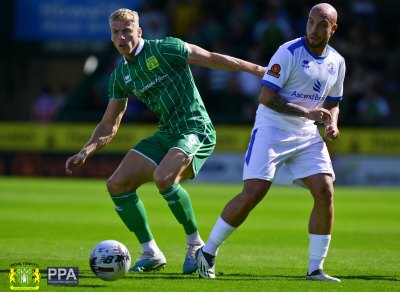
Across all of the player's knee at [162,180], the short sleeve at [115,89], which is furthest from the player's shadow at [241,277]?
the short sleeve at [115,89]

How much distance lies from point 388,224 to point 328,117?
6.90 metres

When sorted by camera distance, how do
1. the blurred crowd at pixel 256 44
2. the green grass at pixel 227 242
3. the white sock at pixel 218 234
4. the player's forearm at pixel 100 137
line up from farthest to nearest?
the blurred crowd at pixel 256 44, the player's forearm at pixel 100 137, the white sock at pixel 218 234, the green grass at pixel 227 242

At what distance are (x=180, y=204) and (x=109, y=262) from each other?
136 centimetres

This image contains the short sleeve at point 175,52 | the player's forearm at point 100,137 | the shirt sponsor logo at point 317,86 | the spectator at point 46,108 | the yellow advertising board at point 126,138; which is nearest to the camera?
the shirt sponsor logo at point 317,86

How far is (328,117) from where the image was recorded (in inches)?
334

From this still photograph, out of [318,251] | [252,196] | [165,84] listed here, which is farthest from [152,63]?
[318,251]

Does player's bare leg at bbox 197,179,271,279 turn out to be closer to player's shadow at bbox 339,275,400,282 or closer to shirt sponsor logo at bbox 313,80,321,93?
shirt sponsor logo at bbox 313,80,321,93

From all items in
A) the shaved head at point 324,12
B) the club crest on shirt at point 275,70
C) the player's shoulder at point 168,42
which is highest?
the shaved head at point 324,12

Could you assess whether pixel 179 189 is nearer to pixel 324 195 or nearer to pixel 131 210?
pixel 131 210

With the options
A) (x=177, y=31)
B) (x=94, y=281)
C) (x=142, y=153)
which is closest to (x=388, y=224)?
(x=142, y=153)

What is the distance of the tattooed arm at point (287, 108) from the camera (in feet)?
27.8

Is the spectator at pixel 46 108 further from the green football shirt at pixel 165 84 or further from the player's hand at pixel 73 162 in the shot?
the player's hand at pixel 73 162

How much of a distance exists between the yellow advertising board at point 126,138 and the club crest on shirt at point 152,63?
52.4ft

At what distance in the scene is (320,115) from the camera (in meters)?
8.47
